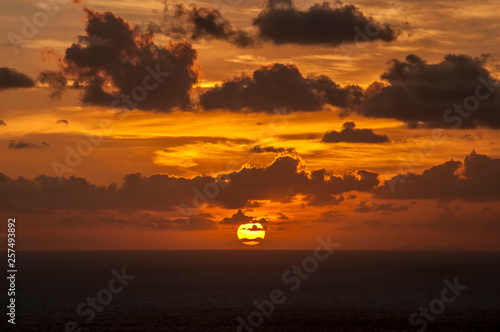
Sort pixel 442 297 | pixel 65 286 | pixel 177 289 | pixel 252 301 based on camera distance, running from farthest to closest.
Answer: pixel 65 286 < pixel 177 289 < pixel 442 297 < pixel 252 301

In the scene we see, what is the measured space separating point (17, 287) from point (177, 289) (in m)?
53.4

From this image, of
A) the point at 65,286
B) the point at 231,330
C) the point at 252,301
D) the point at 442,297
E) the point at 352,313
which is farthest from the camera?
the point at 65,286

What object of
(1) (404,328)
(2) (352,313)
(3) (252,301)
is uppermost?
(3) (252,301)

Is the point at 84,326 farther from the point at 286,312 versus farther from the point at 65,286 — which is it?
the point at 65,286

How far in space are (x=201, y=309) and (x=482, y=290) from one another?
330ft

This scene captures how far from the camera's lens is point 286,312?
12812 centimetres

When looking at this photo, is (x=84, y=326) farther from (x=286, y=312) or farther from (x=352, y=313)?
(x=352, y=313)

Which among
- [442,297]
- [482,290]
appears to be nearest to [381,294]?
[442,297]

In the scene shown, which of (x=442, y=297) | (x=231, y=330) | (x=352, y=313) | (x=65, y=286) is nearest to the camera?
(x=231, y=330)

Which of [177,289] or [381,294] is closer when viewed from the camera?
[381,294]

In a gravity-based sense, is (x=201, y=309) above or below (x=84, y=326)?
above

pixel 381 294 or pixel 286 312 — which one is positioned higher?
pixel 381 294

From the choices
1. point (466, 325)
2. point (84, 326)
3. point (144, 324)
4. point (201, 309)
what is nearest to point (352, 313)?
point (466, 325)

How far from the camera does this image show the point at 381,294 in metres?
170
